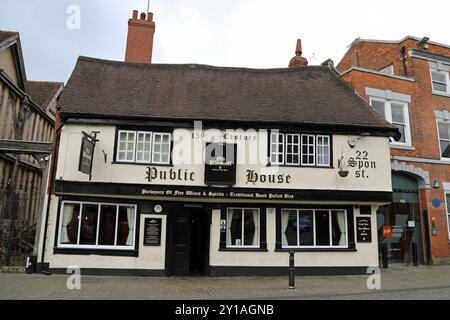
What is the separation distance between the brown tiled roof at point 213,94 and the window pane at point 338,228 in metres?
3.16

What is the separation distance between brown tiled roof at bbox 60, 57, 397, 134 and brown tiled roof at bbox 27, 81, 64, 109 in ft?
28.1

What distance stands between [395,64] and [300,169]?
329 inches

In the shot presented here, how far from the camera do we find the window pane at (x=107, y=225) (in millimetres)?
11922

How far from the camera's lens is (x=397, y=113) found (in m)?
15.8

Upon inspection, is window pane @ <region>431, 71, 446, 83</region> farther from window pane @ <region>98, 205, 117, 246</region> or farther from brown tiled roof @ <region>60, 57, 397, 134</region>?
window pane @ <region>98, 205, 117, 246</region>

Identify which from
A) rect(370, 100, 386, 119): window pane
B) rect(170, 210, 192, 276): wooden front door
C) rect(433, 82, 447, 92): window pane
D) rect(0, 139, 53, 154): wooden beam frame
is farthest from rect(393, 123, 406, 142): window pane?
rect(0, 139, 53, 154): wooden beam frame

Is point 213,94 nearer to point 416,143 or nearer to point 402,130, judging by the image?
point 402,130

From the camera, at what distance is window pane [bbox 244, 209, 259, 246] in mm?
12477

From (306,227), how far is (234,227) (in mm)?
2479

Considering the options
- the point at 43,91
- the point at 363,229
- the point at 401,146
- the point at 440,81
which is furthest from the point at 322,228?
the point at 43,91

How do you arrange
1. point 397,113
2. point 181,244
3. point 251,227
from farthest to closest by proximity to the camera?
point 397,113, point 251,227, point 181,244

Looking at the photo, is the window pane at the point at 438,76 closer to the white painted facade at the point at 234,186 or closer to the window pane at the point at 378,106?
the window pane at the point at 378,106

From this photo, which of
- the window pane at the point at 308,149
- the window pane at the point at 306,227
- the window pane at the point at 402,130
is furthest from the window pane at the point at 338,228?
the window pane at the point at 402,130
